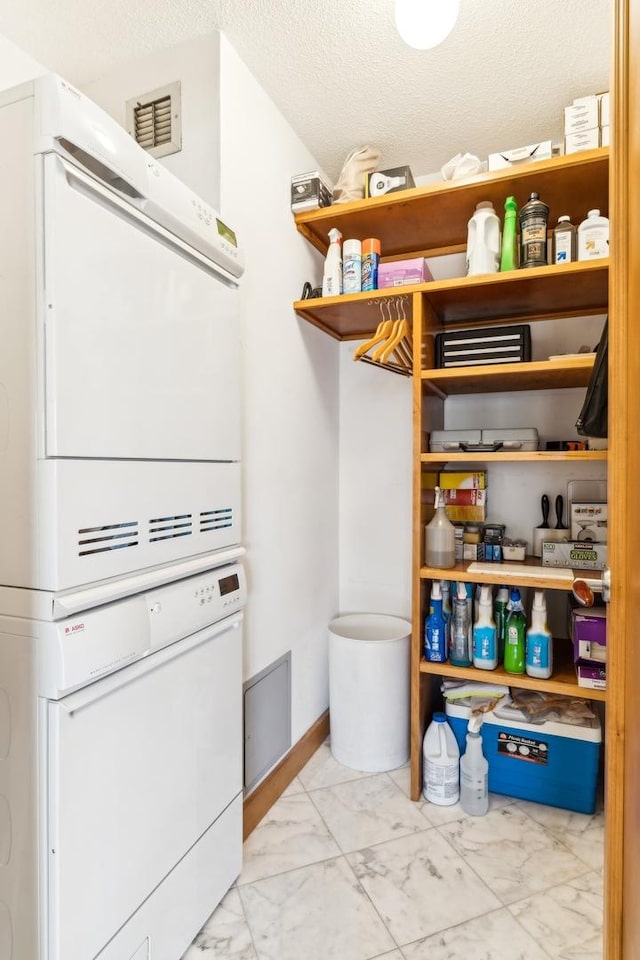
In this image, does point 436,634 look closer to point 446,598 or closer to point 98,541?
point 446,598

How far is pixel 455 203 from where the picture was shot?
1.91 metres

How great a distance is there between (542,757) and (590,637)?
48 centimetres

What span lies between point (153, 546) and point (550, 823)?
1.64m

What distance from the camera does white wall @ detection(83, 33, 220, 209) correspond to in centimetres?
153

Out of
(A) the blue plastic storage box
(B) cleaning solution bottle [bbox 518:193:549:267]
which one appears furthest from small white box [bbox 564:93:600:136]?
(A) the blue plastic storage box

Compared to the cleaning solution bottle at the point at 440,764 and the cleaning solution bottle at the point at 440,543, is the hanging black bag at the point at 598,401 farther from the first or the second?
the cleaning solution bottle at the point at 440,764

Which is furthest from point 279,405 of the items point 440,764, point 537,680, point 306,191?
point 440,764

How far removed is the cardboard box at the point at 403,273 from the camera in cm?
190

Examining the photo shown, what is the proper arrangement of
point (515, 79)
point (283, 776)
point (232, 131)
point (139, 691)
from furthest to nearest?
point (283, 776)
point (515, 79)
point (232, 131)
point (139, 691)

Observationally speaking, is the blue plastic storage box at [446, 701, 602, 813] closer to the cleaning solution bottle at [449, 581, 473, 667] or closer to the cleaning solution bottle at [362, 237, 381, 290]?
the cleaning solution bottle at [449, 581, 473, 667]

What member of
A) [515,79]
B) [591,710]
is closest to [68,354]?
[515,79]

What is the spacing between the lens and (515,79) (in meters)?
1.74

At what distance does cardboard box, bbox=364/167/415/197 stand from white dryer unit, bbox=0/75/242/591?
3.11 feet

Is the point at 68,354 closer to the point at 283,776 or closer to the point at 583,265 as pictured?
the point at 583,265
